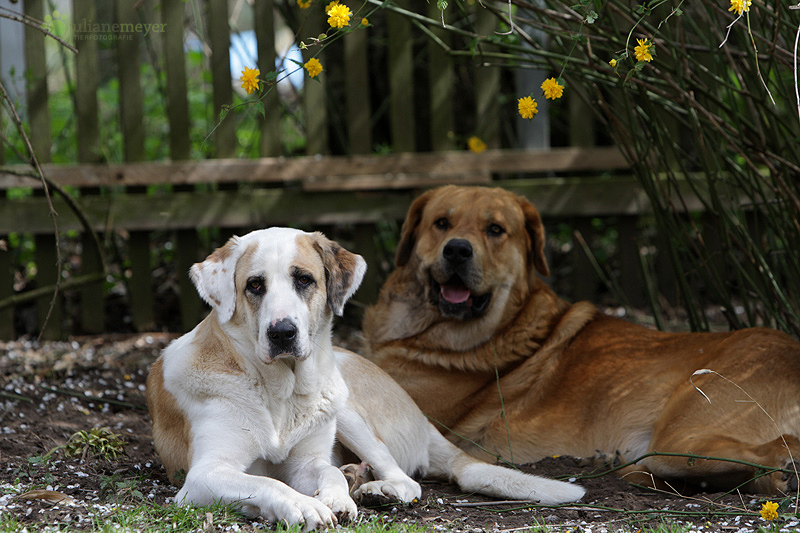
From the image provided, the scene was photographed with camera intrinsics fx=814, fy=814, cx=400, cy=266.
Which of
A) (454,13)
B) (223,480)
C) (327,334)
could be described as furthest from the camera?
(454,13)

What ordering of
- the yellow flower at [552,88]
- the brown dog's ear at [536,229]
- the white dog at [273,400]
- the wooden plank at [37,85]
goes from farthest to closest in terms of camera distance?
the wooden plank at [37,85] < the brown dog's ear at [536,229] < the yellow flower at [552,88] < the white dog at [273,400]

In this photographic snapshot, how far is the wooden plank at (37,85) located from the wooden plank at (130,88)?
45 cm

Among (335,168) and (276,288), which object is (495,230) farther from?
(335,168)

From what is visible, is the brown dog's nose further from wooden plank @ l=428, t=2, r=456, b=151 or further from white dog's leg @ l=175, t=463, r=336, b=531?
wooden plank @ l=428, t=2, r=456, b=151

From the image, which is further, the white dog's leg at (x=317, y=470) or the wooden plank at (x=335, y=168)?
the wooden plank at (x=335, y=168)

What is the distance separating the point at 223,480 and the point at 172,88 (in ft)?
10.7

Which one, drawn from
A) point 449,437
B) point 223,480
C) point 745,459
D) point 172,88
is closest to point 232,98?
point 172,88

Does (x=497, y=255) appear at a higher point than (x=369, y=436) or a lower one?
higher

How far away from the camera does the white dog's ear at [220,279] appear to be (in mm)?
2863

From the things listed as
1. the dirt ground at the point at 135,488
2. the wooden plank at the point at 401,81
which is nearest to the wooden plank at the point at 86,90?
the dirt ground at the point at 135,488

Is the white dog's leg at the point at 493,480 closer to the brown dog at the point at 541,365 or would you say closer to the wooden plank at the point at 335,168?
the brown dog at the point at 541,365

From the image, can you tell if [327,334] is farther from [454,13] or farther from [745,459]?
[454,13]

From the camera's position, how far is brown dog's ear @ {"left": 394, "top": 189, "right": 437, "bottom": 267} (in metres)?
4.10

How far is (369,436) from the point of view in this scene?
309 centimetres
